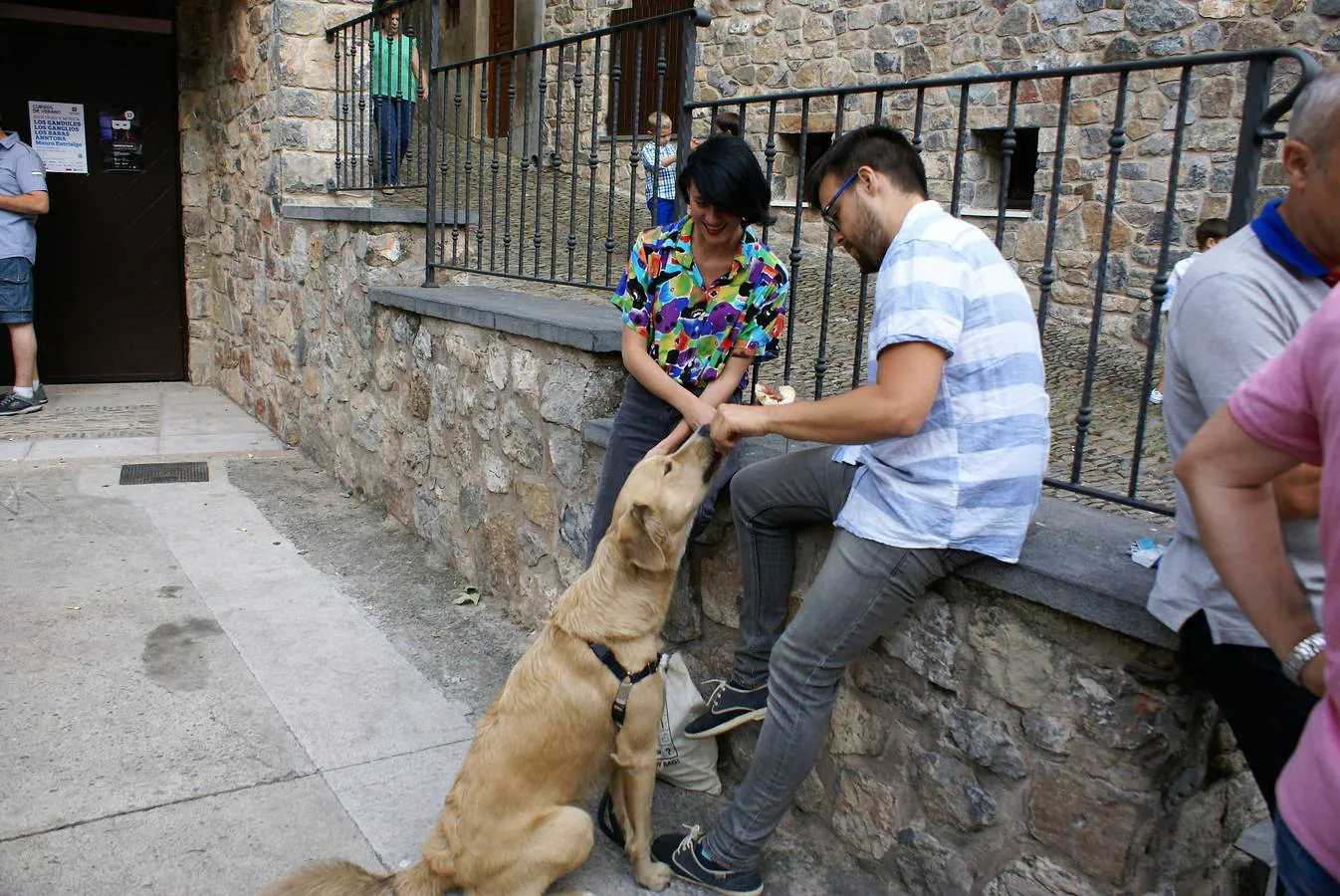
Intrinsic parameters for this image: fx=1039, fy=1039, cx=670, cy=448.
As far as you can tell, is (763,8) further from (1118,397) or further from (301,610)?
(301,610)

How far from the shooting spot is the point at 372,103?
280 inches

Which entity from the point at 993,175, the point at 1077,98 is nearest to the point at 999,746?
the point at 1077,98

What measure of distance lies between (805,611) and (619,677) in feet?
1.74

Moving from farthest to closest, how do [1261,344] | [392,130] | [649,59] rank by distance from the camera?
1. [649,59]
2. [392,130]
3. [1261,344]

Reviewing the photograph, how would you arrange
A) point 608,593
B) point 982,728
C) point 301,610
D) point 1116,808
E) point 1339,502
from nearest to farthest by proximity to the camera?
point 1339,502 → point 1116,808 → point 982,728 → point 608,593 → point 301,610

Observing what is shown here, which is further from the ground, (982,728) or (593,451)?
(593,451)

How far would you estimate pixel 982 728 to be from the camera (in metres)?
2.51

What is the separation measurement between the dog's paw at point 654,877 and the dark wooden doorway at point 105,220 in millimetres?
8484

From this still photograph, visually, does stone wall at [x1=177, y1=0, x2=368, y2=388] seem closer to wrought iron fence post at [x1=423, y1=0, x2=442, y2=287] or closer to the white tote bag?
wrought iron fence post at [x1=423, y1=0, x2=442, y2=287]

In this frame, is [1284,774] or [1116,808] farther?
[1116,808]

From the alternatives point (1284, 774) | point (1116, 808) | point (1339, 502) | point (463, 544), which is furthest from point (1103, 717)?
point (463, 544)

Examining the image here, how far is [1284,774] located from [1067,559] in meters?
1.01

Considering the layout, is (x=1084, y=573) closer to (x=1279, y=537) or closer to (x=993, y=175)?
(x=1279, y=537)

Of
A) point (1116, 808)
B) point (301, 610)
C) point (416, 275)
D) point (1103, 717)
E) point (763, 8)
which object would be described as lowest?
point (301, 610)
